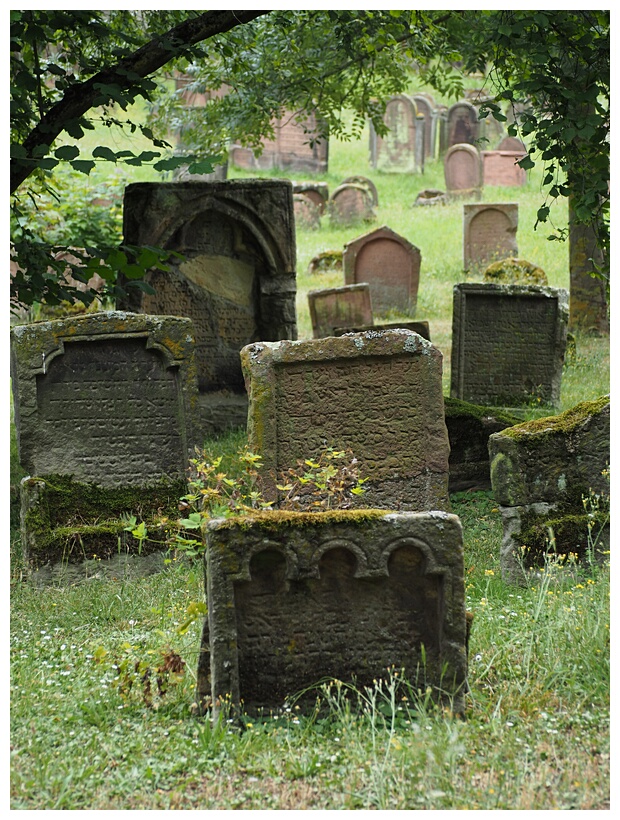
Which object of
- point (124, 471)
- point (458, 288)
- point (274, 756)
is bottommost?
point (274, 756)

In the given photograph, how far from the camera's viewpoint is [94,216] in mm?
15594

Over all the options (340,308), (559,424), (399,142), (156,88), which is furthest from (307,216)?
(559,424)

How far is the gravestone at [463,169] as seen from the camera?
2545 centimetres

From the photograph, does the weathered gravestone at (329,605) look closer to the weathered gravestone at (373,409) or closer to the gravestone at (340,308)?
the weathered gravestone at (373,409)

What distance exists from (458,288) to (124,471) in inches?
177

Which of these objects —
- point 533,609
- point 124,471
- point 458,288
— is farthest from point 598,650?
point 458,288

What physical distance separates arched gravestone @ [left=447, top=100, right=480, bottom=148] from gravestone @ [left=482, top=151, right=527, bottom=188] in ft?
10.4

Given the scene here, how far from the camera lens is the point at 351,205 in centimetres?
2273

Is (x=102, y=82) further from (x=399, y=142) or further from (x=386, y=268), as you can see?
(x=399, y=142)

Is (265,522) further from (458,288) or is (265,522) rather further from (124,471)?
(458,288)

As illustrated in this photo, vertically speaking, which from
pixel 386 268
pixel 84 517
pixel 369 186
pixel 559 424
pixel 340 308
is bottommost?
pixel 84 517

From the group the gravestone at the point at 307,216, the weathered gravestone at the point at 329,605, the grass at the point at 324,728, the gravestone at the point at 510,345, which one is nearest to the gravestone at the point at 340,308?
the gravestone at the point at 510,345

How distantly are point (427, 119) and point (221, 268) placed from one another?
2102cm

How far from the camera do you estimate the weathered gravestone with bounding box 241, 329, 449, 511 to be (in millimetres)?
5844
